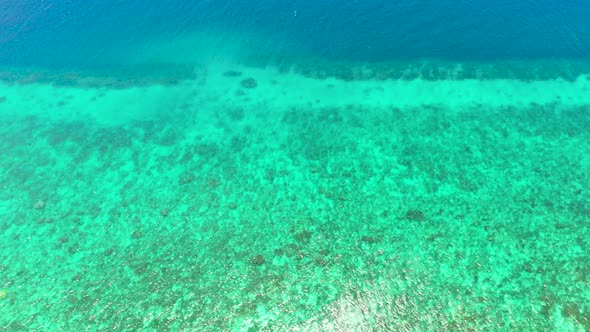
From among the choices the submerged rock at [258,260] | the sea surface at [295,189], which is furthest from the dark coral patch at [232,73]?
the submerged rock at [258,260]

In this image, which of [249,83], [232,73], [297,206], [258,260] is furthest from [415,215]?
[232,73]

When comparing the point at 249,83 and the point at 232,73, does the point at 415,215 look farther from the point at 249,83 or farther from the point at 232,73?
the point at 232,73

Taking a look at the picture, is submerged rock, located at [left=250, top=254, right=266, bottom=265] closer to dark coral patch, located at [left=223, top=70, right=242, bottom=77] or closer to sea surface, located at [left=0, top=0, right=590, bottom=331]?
sea surface, located at [left=0, top=0, right=590, bottom=331]

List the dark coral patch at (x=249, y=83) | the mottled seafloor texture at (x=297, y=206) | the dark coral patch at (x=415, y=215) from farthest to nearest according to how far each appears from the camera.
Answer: the dark coral patch at (x=249, y=83), the dark coral patch at (x=415, y=215), the mottled seafloor texture at (x=297, y=206)

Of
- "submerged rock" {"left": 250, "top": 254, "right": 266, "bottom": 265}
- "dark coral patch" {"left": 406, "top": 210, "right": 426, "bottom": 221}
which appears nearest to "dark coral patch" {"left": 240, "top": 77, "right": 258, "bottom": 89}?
"submerged rock" {"left": 250, "top": 254, "right": 266, "bottom": 265}

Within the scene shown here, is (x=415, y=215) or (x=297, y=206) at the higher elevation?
(x=297, y=206)

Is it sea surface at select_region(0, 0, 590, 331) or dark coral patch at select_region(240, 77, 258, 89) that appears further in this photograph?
dark coral patch at select_region(240, 77, 258, 89)

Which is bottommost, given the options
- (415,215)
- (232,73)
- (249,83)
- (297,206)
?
(415,215)

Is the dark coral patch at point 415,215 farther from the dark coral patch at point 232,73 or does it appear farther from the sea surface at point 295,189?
the dark coral patch at point 232,73

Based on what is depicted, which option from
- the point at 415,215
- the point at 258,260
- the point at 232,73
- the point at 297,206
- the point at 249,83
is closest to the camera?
the point at 258,260

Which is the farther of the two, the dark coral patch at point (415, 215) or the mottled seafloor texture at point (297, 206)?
the dark coral patch at point (415, 215)

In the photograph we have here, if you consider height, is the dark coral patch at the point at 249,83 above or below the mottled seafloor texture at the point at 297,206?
above

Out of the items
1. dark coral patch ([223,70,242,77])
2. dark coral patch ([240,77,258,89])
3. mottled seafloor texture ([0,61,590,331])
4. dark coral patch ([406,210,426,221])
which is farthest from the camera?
dark coral patch ([223,70,242,77])
